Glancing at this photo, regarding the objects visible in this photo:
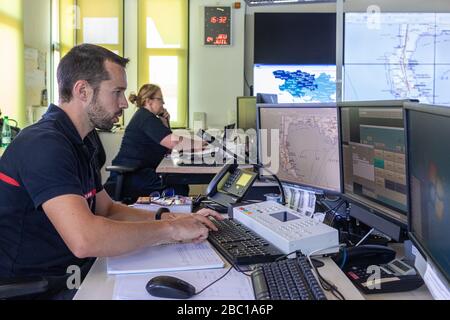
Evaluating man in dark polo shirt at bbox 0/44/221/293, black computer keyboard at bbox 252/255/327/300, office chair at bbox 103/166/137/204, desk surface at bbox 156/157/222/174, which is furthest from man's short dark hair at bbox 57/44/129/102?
office chair at bbox 103/166/137/204

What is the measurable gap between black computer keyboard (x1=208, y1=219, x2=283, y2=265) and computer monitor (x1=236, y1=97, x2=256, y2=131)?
2107mm

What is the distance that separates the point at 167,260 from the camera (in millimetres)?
1181

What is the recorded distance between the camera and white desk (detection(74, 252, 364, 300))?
98cm

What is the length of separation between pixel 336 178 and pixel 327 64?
11.7ft

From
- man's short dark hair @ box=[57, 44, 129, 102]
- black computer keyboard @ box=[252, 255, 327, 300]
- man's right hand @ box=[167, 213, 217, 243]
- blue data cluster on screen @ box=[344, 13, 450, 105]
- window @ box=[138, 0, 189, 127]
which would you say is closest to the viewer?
black computer keyboard @ box=[252, 255, 327, 300]

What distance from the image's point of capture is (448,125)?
777 millimetres

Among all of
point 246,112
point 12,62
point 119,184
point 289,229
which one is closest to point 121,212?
point 289,229

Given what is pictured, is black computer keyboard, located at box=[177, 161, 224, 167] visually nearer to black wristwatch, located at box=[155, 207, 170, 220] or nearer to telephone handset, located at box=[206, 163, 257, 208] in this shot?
telephone handset, located at box=[206, 163, 257, 208]

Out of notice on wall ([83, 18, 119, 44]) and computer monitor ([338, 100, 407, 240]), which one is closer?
computer monitor ([338, 100, 407, 240])

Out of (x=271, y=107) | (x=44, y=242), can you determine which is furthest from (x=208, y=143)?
(x=44, y=242)

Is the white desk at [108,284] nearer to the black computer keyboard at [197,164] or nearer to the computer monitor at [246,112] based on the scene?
the black computer keyboard at [197,164]

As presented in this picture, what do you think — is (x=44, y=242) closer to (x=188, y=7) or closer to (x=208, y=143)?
(x=208, y=143)

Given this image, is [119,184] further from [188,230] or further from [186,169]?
[188,230]

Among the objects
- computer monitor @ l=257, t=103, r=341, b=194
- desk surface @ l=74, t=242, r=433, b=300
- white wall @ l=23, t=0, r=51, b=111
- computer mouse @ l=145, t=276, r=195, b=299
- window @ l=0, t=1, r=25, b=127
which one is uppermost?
white wall @ l=23, t=0, r=51, b=111
